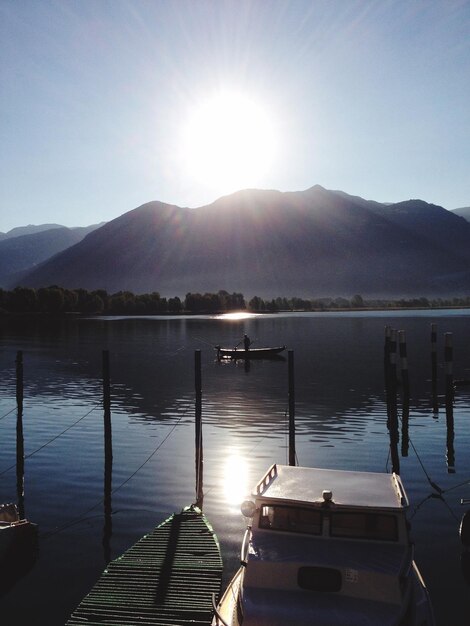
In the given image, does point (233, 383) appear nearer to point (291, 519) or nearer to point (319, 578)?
point (291, 519)

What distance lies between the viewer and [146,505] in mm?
28391

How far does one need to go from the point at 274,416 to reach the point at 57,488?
2236 centimetres

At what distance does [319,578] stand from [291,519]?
5.45 feet

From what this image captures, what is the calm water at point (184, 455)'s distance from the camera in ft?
72.4

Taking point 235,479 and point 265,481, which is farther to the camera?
point 235,479

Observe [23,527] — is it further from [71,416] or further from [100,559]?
[71,416]

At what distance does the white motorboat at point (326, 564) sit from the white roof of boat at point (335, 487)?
49 millimetres

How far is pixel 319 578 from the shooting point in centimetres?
1501

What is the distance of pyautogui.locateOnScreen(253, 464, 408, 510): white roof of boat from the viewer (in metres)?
16.4

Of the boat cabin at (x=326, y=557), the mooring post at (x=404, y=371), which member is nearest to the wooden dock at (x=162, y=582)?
the boat cabin at (x=326, y=557)

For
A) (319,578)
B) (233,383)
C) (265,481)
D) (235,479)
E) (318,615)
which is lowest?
(235,479)

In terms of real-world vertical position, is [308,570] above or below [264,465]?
above

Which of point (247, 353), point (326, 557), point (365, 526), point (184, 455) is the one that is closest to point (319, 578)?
point (326, 557)

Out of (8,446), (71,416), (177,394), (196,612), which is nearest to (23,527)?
(196,612)
